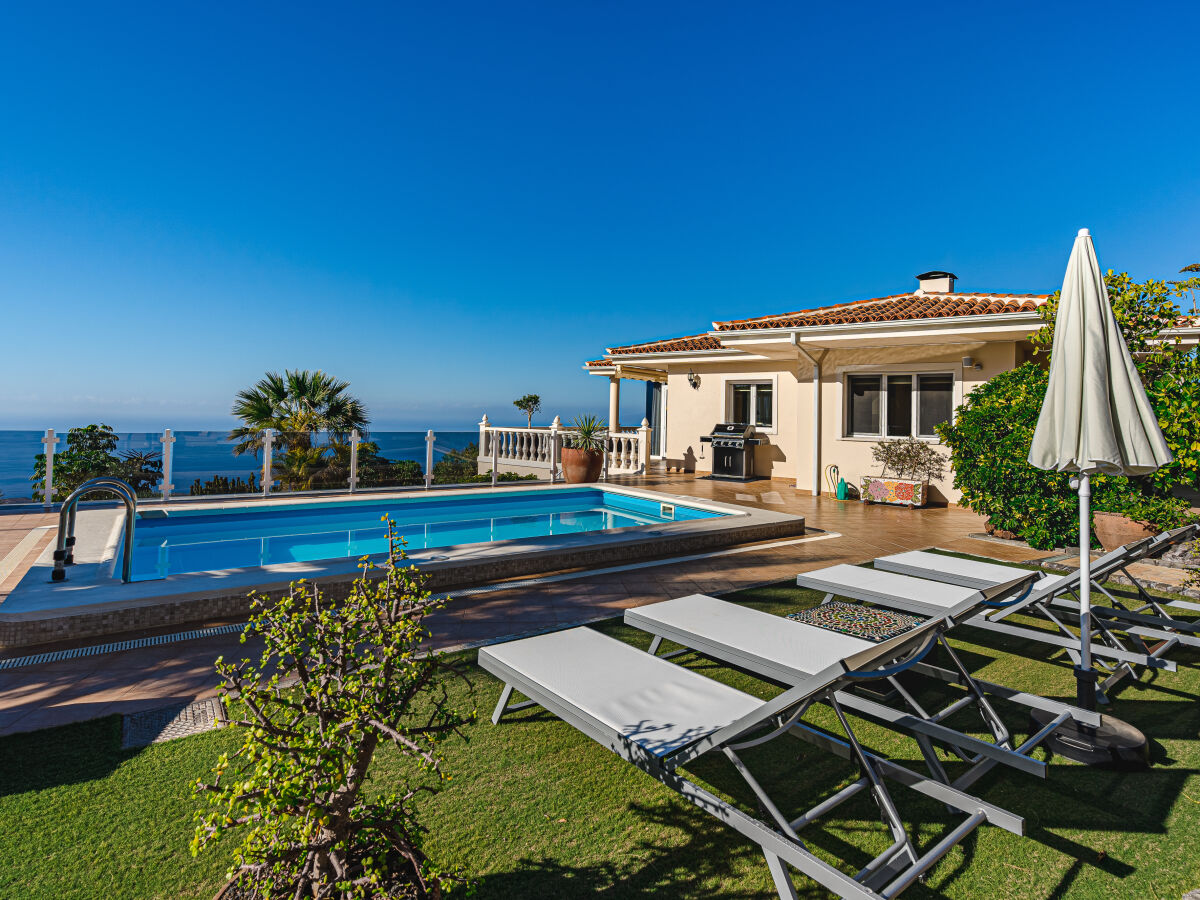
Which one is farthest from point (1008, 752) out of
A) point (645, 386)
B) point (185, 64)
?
point (185, 64)

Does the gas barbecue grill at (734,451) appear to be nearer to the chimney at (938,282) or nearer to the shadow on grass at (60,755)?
the chimney at (938,282)

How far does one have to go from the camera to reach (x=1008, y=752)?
2.27 metres

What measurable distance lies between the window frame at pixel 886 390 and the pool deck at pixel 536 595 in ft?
6.18

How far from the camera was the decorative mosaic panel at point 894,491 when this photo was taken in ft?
36.5

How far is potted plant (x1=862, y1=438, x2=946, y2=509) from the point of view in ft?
36.8

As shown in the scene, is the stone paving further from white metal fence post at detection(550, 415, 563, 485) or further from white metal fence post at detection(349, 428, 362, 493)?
white metal fence post at detection(550, 415, 563, 485)

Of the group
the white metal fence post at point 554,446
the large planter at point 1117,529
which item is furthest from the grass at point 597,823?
the white metal fence post at point 554,446

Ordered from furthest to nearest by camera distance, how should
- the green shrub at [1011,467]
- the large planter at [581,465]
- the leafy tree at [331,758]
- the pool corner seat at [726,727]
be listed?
the large planter at [581,465] < the green shrub at [1011,467] < the pool corner seat at [726,727] < the leafy tree at [331,758]

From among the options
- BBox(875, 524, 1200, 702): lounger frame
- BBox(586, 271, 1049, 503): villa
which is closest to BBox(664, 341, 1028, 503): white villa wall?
BBox(586, 271, 1049, 503): villa

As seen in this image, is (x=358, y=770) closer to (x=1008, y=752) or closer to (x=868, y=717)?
(x=1008, y=752)

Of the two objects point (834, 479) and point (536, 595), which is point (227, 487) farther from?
point (834, 479)

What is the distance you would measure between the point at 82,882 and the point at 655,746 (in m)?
1.91

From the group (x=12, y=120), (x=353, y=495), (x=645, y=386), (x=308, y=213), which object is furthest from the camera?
(x=308, y=213)

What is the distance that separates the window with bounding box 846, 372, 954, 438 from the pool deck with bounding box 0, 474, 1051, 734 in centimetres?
197
